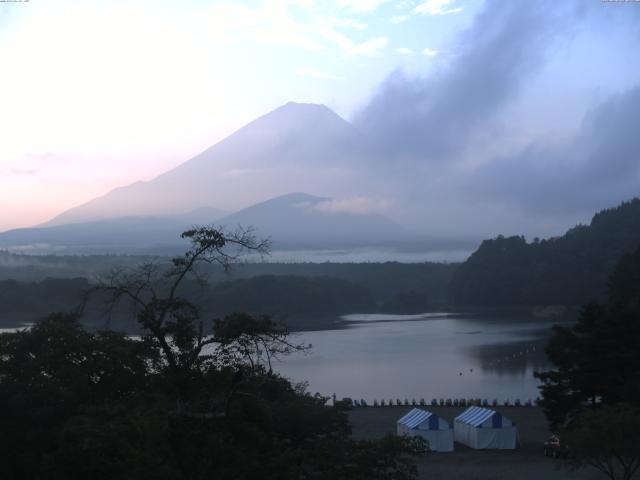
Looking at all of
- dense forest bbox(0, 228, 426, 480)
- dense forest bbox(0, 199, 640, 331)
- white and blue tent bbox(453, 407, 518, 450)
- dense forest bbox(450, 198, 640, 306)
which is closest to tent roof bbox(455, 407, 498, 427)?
white and blue tent bbox(453, 407, 518, 450)

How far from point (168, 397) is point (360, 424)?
9487 mm

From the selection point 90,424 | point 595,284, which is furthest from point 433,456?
point 595,284

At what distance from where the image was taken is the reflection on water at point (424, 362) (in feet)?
67.7

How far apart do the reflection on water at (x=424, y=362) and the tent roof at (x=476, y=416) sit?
246 inches

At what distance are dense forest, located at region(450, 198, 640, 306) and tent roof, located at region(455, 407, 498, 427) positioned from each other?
36.8 m

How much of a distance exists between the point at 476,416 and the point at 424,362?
13.3m

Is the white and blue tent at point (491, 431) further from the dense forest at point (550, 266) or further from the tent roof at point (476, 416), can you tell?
the dense forest at point (550, 266)

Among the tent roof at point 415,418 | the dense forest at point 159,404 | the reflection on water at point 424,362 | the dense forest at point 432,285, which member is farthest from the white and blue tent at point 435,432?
the dense forest at point 432,285

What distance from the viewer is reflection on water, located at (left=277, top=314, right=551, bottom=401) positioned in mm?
20641

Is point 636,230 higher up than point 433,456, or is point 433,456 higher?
point 636,230

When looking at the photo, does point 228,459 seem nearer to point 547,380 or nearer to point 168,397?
point 168,397

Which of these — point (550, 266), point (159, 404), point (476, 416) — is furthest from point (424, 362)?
point (550, 266)

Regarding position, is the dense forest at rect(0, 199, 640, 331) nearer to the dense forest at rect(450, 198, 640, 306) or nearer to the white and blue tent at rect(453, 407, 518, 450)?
the dense forest at rect(450, 198, 640, 306)

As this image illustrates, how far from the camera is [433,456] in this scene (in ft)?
39.0
